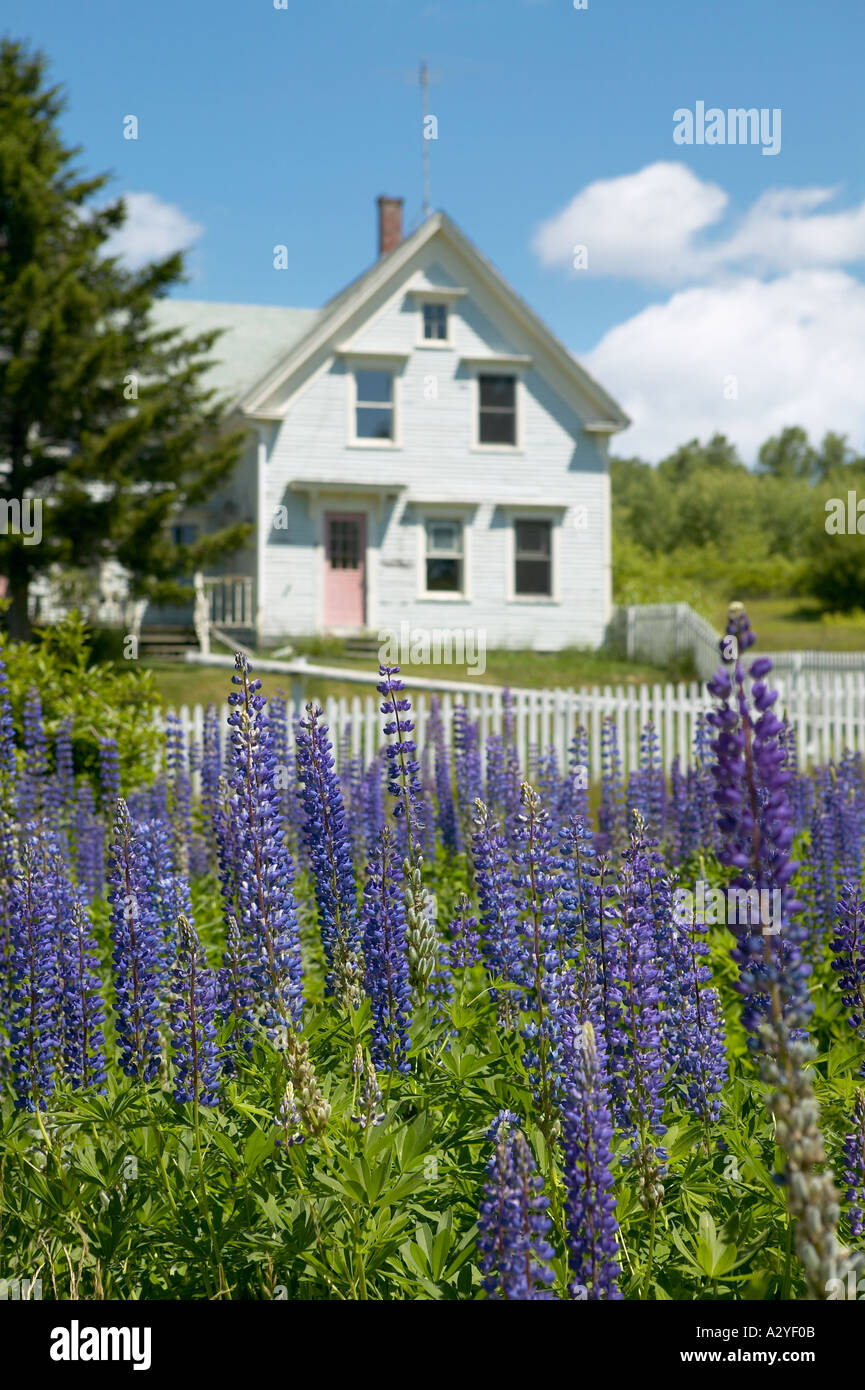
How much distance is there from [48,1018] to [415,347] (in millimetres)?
24517

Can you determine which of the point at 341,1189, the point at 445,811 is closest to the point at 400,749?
the point at 341,1189

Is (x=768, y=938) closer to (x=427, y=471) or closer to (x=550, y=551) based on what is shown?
(x=427, y=471)

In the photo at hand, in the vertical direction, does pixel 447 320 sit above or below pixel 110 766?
above

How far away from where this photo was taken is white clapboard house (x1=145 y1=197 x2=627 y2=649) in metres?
25.8

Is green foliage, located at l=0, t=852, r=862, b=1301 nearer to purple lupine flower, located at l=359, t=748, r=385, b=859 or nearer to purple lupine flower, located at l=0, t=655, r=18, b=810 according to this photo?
purple lupine flower, located at l=0, t=655, r=18, b=810

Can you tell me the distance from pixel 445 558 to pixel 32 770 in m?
20.2

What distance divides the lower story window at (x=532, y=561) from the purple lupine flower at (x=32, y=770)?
20.1 metres

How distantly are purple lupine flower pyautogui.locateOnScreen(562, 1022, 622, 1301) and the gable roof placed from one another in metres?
24.1

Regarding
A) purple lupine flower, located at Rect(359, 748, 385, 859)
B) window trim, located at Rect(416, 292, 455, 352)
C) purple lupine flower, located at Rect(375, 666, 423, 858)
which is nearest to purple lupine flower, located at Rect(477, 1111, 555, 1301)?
purple lupine flower, located at Rect(375, 666, 423, 858)

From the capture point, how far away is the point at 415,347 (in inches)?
1041

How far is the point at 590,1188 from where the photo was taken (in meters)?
2.09
